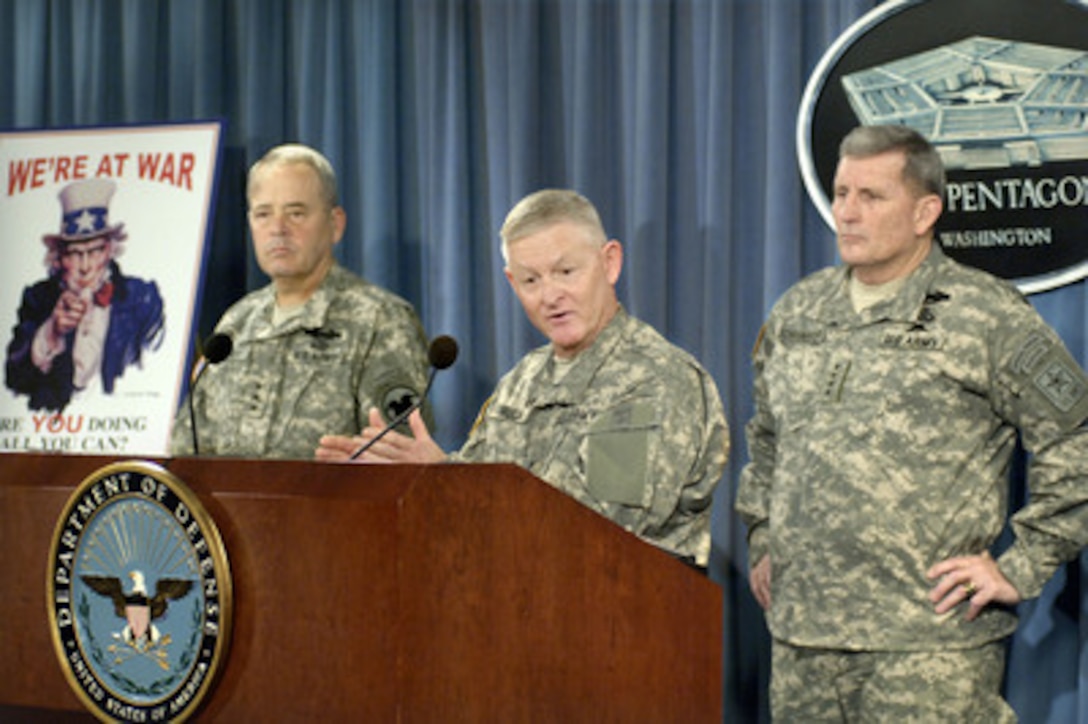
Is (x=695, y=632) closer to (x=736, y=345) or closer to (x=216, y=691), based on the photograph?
(x=216, y=691)

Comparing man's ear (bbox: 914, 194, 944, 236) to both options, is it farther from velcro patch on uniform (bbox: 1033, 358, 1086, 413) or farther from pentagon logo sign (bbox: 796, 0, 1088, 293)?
pentagon logo sign (bbox: 796, 0, 1088, 293)

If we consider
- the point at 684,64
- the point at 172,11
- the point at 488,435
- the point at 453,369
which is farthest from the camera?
the point at 172,11

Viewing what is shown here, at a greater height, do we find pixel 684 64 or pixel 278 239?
pixel 684 64

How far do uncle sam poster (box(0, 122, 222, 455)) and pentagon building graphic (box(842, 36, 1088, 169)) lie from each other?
1.99m

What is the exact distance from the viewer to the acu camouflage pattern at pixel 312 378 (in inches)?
159

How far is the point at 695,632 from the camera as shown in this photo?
226 centimetres

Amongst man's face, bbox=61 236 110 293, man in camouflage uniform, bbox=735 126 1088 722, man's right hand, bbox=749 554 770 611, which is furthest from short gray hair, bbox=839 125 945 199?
man's face, bbox=61 236 110 293

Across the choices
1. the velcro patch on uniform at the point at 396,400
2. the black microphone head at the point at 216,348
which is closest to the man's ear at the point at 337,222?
the velcro patch on uniform at the point at 396,400

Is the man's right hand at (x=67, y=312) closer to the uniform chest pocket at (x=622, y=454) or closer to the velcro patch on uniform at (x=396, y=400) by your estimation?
the velcro patch on uniform at (x=396, y=400)

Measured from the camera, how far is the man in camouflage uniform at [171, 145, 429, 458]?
4.04 meters

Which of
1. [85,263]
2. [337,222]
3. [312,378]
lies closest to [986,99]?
[337,222]

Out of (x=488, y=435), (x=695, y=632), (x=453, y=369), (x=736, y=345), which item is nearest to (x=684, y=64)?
(x=736, y=345)

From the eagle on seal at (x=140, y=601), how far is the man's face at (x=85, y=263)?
2791 mm

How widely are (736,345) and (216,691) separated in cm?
239
